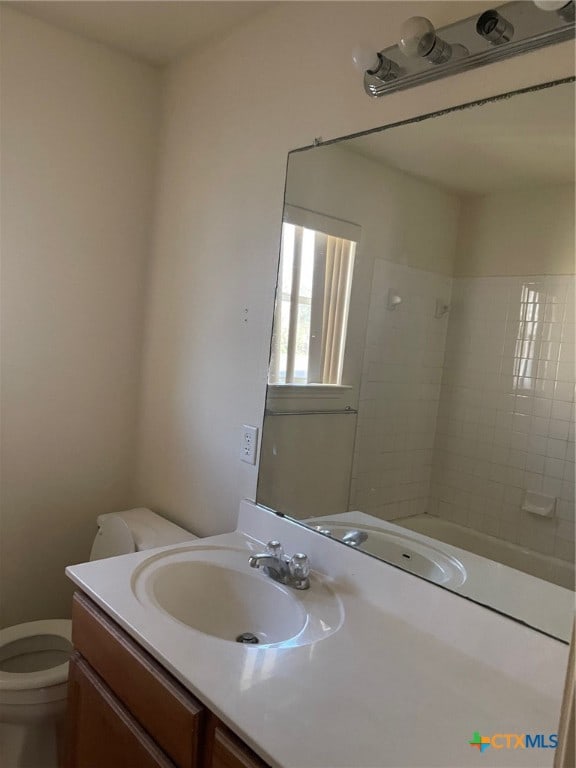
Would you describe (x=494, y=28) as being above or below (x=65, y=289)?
above

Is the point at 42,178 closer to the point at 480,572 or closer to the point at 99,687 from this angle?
the point at 99,687

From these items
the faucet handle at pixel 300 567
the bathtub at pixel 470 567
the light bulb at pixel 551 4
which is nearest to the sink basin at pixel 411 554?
the bathtub at pixel 470 567

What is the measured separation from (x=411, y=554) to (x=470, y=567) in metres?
0.16

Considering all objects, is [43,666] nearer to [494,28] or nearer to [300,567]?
[300,567]

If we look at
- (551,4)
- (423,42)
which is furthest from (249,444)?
(551,4)

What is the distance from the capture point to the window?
5.45 ft

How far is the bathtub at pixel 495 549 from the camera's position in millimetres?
1130

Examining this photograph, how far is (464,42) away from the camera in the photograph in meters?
1.19

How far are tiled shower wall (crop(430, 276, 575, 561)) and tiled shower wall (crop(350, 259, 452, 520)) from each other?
0.04 m

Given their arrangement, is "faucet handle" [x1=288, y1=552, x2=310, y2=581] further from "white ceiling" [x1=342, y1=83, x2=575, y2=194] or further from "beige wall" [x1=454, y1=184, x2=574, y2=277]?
"white ceiling" [x1=342, y1=83, x2=575, y2=194]

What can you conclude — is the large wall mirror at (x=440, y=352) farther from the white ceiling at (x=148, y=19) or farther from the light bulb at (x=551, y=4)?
the white ceiling at (x=148, y=19)

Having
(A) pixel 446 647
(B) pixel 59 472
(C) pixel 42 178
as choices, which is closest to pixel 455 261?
(A) pixel 446 647

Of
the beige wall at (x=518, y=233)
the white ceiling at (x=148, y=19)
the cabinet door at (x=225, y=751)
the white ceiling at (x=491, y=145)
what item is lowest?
the cabinet door at (x=225, y=751)

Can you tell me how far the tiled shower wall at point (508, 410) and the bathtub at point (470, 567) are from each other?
5 centimetres
